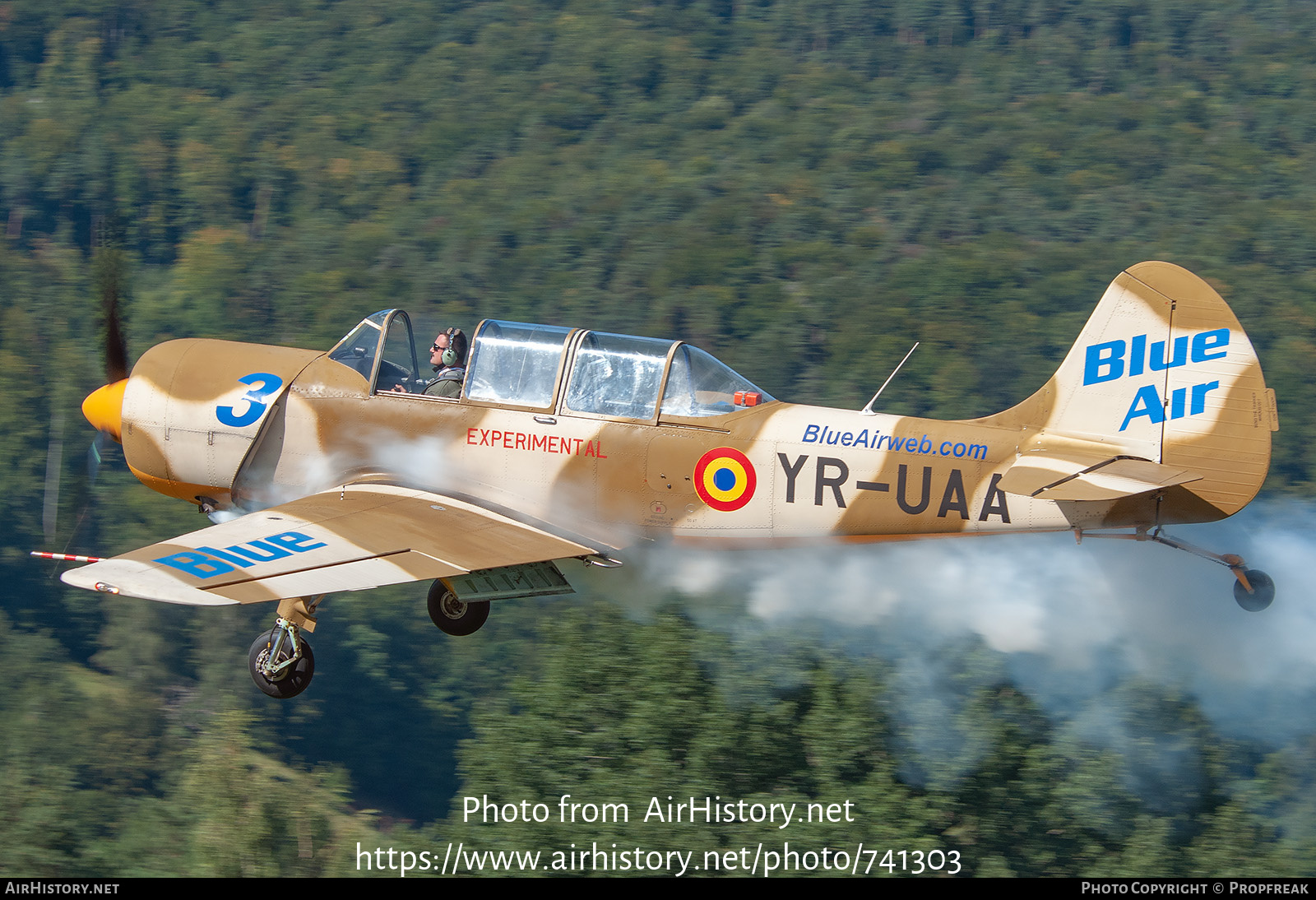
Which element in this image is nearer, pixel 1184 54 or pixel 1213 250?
pixel 1213 250

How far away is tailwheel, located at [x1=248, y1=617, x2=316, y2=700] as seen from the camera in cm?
994

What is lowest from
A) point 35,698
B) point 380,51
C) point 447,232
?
point 35,698

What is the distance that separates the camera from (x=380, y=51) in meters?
75.7

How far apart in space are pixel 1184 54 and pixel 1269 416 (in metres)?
70.3

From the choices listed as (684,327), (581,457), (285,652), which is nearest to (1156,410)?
(581,457)

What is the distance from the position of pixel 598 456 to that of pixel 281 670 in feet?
9.02

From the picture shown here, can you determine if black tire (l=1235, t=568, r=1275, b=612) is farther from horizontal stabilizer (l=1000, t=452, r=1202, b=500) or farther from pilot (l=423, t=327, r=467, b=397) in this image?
pilot (l=423, t=327, r=467, b=397)

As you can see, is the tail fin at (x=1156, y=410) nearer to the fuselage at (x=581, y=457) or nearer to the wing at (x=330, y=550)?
the fuselage at (x=581, y=457)

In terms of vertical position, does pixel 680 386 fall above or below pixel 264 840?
above

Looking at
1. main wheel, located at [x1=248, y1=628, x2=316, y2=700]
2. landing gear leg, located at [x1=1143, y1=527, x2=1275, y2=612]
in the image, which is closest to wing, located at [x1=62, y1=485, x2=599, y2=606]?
main wheel, located at [x1=248, y1=628, x2=316, y2=700]

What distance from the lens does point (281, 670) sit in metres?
10.0

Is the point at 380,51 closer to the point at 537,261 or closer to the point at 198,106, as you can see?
the point at 198,106

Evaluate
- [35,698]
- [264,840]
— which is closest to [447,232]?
[35,698]

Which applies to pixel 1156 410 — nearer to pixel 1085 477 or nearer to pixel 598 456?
pixel 1085 477
